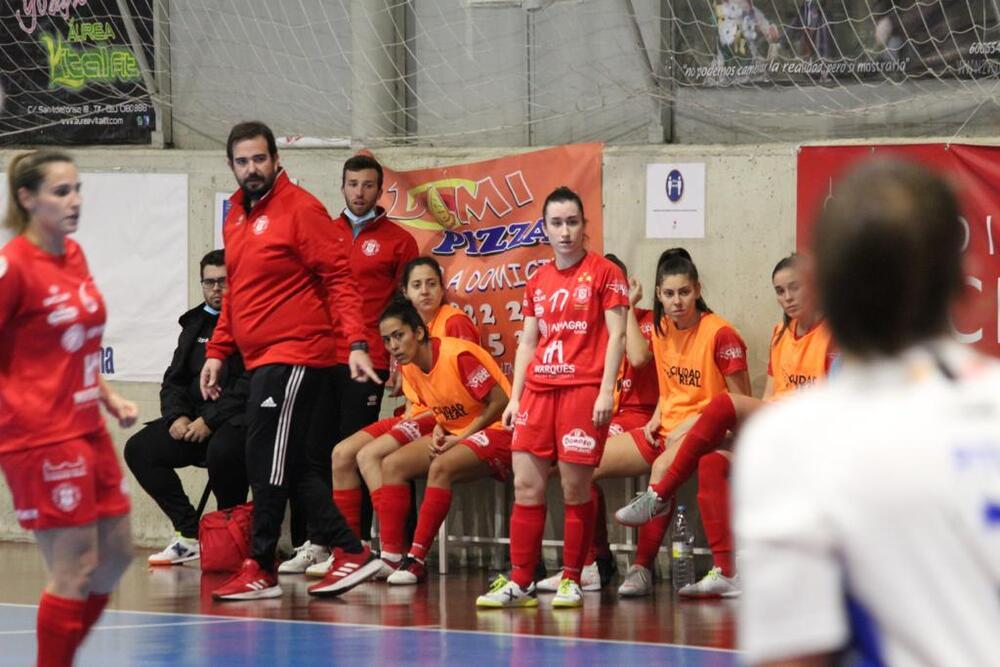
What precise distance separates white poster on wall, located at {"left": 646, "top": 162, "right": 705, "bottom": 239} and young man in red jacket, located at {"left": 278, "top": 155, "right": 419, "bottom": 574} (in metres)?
1.29

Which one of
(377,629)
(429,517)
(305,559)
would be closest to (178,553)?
(305,559)

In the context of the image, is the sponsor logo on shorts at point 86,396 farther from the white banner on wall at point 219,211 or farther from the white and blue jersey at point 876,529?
the white banner on wall at point 219,211

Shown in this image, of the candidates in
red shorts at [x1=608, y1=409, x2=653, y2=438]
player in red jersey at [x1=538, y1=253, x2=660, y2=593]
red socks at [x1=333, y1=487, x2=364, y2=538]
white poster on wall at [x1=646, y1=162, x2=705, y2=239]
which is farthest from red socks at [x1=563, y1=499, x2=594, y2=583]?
white poster on wall at [x1=646, y1=162, x2=705, y2=239]

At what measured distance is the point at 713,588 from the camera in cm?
741

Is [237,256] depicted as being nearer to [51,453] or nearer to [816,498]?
[51,453]

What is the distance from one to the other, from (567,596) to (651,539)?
0.71 m

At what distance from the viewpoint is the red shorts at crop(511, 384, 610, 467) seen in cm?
695

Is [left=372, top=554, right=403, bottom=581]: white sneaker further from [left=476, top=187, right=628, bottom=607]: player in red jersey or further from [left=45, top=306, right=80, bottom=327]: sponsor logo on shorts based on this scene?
[left=45, top=306, right=80, bottom=327]: sponsor logo on shorts

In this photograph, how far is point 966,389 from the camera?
141cm

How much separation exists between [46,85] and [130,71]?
0.56 metres

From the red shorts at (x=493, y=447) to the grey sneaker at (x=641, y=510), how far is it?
0.79m

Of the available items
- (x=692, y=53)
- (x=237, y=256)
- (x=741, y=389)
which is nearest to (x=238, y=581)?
(x=237, y=256)

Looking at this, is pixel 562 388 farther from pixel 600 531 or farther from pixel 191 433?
pixel 191 433

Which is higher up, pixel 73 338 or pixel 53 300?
pixel 53 300
